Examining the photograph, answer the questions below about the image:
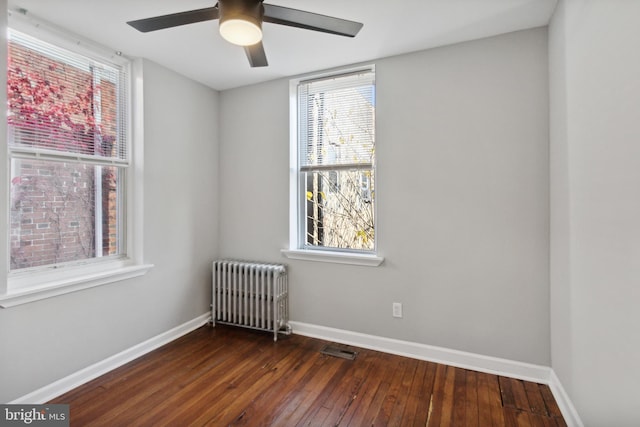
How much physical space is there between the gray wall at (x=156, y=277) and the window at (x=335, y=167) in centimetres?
99

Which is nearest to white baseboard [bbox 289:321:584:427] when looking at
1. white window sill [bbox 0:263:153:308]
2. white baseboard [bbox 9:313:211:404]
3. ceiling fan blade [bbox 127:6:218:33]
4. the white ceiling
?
white baseboard [bbox 9:313:211:404]

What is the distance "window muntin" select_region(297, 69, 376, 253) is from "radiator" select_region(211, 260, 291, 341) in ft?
1.65

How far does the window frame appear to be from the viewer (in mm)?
1910

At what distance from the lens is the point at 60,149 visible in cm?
216

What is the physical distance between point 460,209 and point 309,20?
1.72 meters

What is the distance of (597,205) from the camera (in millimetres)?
1452

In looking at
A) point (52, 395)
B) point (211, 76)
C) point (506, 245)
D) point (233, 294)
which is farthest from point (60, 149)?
point (506, 245)

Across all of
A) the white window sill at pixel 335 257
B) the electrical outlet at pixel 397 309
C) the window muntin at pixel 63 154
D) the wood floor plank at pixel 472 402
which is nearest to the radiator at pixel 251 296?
the white window sill at pixel 335 257

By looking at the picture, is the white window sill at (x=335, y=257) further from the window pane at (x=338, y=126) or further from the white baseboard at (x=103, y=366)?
the white baseboard at (x=103, y=366)

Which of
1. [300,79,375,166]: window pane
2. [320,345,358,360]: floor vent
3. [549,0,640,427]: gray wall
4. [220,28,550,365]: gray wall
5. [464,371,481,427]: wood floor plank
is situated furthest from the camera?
[300,79,375,166]: window pane

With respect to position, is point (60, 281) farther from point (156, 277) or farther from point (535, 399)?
point (535, 399)

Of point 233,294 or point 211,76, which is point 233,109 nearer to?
point 211,76

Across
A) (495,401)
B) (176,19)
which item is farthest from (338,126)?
(495,401)

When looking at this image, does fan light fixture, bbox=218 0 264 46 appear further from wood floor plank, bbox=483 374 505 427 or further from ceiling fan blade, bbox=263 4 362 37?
wood floor plank, bbox=483 374 505 427
